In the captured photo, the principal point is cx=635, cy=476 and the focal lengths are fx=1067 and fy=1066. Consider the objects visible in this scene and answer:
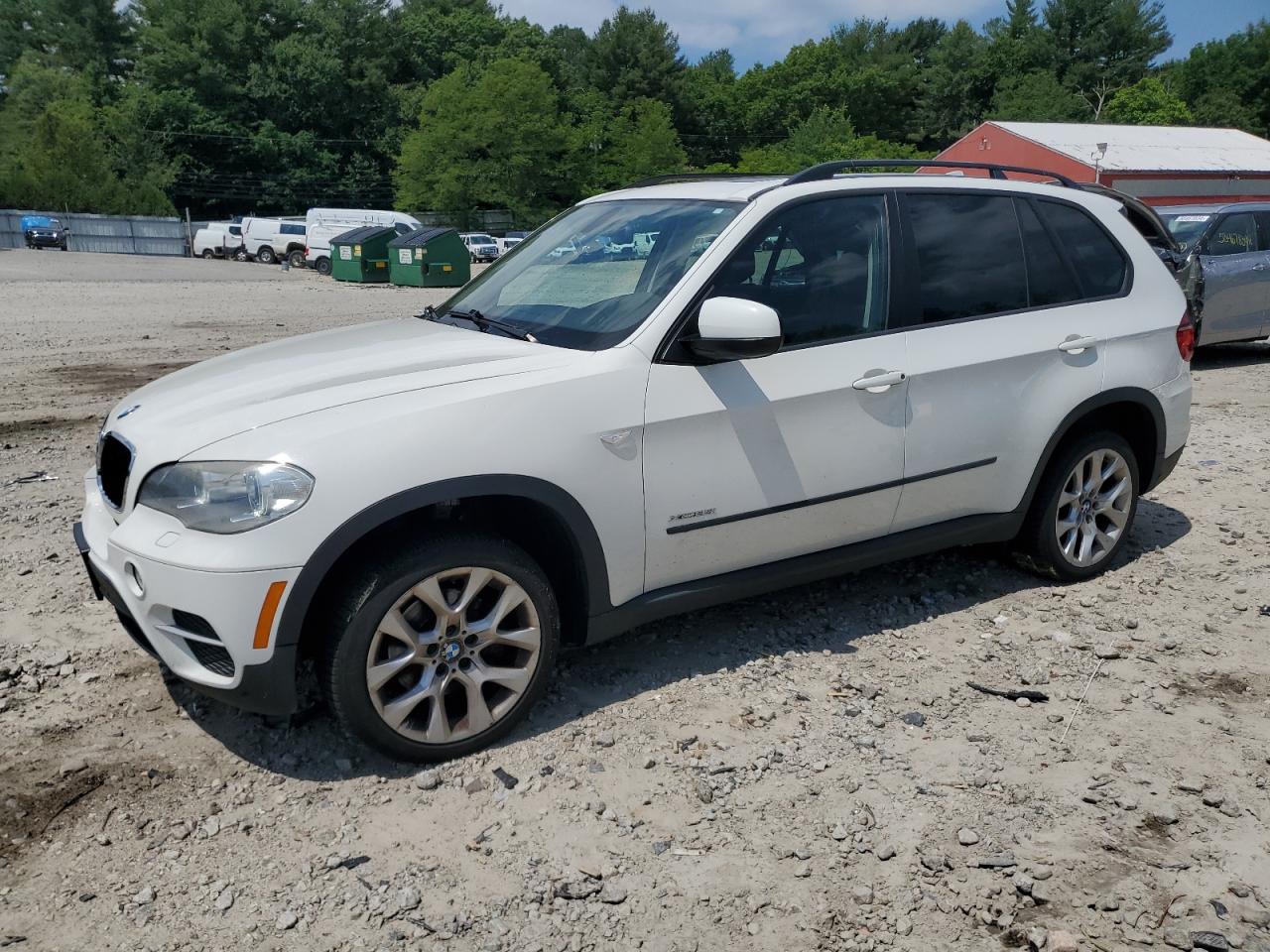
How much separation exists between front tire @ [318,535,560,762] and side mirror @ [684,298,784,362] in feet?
3.11

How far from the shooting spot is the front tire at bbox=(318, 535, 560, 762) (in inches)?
126

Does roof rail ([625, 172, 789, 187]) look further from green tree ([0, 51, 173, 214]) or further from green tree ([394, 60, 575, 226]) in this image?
green tree ([394, 60, 575, 226])

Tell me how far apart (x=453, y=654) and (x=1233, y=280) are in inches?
431

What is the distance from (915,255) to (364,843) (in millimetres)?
2977

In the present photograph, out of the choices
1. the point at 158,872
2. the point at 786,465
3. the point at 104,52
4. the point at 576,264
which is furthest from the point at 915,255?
the point at 104,52

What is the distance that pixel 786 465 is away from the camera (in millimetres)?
3887

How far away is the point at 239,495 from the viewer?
3.06 meters

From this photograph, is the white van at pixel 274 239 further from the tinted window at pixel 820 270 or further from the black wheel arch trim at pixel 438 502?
the black wheel arch trim at pixel 438 502

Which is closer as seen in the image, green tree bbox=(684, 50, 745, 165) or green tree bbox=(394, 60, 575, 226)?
green tree bbox=(394, 60, 575, 226)

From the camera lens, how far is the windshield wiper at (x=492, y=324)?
12.8 feet

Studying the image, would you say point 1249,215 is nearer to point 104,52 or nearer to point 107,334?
point 107,334

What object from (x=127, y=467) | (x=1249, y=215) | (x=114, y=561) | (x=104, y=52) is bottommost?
(x=114, y=561)

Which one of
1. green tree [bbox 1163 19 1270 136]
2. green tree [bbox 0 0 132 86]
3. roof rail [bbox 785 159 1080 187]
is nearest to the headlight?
roof rail [bbox 785 159 1080 187]

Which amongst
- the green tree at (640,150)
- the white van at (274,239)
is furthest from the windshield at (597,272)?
the green tree at (640,150)
